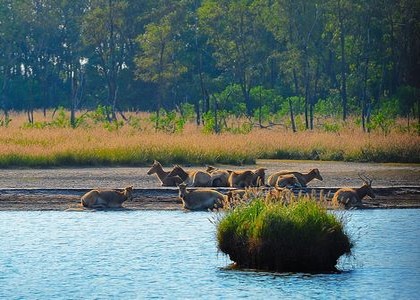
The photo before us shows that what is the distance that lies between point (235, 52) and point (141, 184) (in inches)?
1281

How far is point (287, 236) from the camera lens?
14.2 metres

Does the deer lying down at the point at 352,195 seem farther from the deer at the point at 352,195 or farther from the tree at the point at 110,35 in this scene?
the tree at the point at 110,35

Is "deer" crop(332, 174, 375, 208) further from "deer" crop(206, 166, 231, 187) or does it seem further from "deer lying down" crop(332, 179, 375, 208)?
"deer" crop(206, 166, 231, 187)

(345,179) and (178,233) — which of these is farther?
(345,179)

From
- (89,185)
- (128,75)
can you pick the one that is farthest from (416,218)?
(128,75)

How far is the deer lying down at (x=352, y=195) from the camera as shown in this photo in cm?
2131

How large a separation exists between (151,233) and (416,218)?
5.18 meters

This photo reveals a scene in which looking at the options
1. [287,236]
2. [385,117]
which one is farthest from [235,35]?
[287,236]

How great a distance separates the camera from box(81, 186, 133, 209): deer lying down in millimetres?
21766

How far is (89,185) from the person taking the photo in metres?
25.6

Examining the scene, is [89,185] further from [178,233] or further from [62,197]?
[178,233]

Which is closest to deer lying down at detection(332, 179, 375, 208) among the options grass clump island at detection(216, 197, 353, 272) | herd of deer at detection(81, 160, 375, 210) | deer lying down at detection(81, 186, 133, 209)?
herd of deer at detection(81, 160, 375, 210)

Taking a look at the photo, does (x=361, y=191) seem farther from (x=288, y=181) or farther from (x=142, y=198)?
(x=142, y=198)

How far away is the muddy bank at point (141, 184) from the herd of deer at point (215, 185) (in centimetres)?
38
